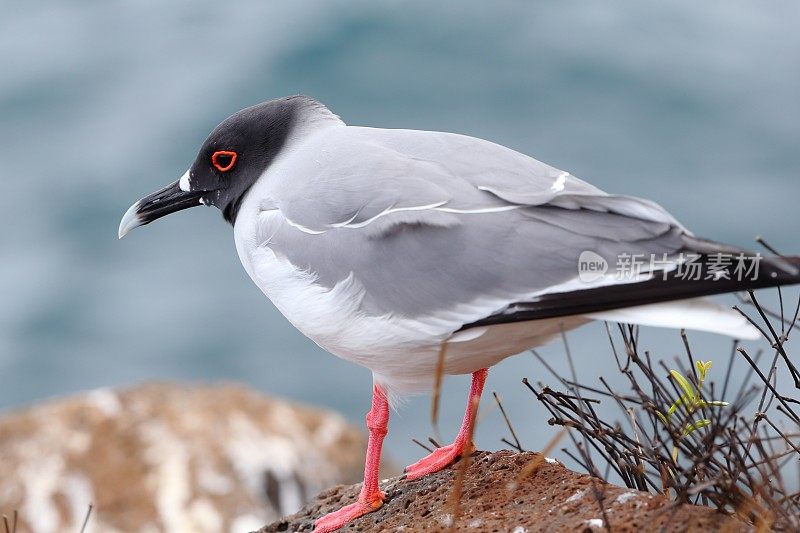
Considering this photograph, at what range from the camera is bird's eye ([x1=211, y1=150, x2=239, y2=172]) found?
5.05 meters

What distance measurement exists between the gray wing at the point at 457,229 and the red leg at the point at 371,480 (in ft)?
2.72

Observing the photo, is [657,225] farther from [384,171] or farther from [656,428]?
[384,171]

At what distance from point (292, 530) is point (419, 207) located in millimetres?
1886

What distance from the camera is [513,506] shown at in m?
4.19

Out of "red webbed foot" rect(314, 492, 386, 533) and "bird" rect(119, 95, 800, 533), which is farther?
"red webbed foot" rect(314, 492, 386, 533)

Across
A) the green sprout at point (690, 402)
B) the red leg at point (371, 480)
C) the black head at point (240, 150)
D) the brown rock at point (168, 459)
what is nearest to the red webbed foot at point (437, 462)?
the red leg at point (371, 480)

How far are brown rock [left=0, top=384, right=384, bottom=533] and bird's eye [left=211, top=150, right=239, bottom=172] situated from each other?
3332 millimetres

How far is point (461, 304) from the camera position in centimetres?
388

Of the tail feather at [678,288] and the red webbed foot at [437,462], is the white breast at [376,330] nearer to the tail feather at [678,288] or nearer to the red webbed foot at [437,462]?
the tail feather at [678,288]

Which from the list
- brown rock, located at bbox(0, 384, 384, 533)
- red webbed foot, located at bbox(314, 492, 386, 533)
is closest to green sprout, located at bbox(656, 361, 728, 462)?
red webbed foot, located at bbox(314, 492, 386, 533)

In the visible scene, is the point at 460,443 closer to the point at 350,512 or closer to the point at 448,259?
the point at 350,512

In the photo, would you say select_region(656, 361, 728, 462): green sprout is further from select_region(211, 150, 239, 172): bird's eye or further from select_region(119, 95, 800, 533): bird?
select_region(211, 150, 239, 172): bird's eye

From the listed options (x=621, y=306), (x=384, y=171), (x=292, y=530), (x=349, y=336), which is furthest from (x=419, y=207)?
(x=292, y=530)

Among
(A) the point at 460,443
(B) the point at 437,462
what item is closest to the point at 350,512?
(B) the point at 437,462
